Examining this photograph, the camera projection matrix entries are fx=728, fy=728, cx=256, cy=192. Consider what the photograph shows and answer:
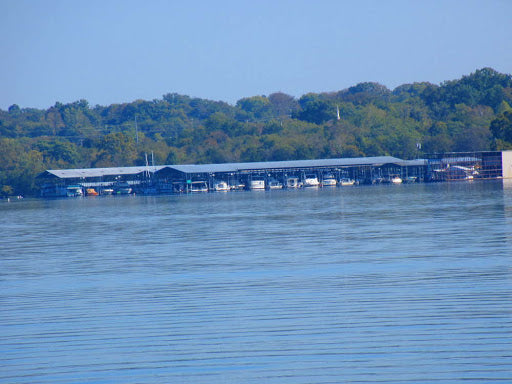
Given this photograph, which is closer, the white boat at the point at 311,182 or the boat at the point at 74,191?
the white boat at the point at 311,182

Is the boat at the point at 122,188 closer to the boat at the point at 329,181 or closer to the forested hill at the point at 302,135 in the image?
the forested hill at the point at 302,135

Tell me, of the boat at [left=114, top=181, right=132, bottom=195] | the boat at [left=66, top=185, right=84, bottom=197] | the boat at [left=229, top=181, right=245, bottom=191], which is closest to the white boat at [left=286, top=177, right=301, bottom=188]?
the boat at [left=229, top=181, right=245, bottom=191]

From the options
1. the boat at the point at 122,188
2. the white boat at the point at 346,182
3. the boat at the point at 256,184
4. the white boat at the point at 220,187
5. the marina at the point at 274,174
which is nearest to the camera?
the marina at the point at 274,174

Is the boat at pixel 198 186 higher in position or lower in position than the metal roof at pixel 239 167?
lower

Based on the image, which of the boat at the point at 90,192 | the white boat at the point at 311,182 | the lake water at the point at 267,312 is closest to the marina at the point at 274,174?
the white boat at the point at 311,182

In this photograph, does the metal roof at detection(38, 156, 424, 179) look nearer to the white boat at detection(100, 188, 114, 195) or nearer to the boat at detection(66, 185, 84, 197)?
the boat at detection(66, 185, 84, 197)

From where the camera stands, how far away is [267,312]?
31.2 feet

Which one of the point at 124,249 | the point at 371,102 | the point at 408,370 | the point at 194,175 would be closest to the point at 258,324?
the point at 408,370

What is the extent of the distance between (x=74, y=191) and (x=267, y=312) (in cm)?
8811

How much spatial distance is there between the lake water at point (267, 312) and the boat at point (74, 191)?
76702 mm

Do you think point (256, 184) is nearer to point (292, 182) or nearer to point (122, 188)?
point (292, 182)

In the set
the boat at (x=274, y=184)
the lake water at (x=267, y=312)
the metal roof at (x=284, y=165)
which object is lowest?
the lake water at (x=267, y=312)

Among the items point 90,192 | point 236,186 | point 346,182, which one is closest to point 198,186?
point 236,186

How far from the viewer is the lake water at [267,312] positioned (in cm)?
697
